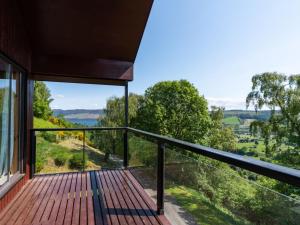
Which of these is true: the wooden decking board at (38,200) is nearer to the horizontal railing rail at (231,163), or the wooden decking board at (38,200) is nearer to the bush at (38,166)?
the bush at (38,166)

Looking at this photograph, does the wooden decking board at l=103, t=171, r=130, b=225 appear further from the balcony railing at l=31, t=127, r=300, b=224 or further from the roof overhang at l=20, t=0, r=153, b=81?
the roof overhang at l=20, t=0, r=153, b=81

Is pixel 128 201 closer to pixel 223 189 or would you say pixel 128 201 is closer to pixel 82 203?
pixel 82 203

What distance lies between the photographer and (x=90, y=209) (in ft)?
9.70

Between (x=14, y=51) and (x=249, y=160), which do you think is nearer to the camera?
(x=249, y=160)

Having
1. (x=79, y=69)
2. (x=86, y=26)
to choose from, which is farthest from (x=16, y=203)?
(x=86, y=26)

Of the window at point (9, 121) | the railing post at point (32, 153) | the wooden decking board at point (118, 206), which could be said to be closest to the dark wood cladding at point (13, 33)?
the window at point (9, 121)

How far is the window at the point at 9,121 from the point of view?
3.05 meters

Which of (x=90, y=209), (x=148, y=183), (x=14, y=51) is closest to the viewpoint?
(x=90, y=209)

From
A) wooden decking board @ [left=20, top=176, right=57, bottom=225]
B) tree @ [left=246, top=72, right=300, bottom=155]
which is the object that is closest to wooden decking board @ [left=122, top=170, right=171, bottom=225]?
wooden decking board @ [left=20, top=176, right=57, bottom=225]

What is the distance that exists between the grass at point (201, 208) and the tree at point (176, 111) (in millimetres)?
13310

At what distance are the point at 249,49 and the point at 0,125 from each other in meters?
16.7

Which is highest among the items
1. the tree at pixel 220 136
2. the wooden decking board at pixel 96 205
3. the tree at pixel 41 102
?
the tree at pixel 41 102

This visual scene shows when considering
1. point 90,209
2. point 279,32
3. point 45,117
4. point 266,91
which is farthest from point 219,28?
point 90,209

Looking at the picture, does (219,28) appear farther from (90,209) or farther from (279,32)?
(90,209)
